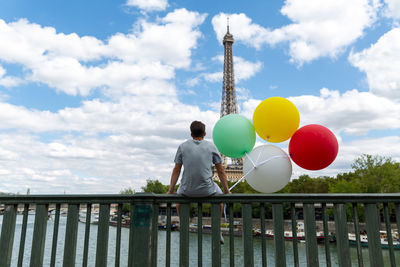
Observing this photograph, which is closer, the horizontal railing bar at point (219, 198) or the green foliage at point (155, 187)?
the horizontal railing bar at point (219, 198)

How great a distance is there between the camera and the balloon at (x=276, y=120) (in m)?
3.27

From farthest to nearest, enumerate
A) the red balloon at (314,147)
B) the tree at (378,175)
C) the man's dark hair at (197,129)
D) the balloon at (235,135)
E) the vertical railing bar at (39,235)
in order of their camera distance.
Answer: the tree at (378,175)
the balloon at (235,135)
the red balloon at (314,147)
the man's dark hair at (197,129)
the vertical railing bar at (39,235)

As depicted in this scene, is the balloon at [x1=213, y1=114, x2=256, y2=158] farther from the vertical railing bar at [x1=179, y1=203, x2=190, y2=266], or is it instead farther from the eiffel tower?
the eiffel tower

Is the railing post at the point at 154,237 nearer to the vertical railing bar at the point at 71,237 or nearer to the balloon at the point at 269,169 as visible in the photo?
the vertical railing bar at the point at 71,237

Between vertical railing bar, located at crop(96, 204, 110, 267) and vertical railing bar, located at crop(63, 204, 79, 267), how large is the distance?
192mm

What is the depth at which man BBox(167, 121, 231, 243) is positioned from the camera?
2.56 meters

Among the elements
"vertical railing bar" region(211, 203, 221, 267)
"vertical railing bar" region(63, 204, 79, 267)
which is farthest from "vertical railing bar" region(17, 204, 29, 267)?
"vertical railing bar" region(211, 203, 221, 267)

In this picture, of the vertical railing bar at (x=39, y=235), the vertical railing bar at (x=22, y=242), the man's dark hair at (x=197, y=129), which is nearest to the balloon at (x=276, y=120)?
the man's dark hair at (x=197, y=129)

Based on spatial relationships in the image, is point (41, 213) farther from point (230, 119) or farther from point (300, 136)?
point (300, 136)

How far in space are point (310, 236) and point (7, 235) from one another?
8.02ft

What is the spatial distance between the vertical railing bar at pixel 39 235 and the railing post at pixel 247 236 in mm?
1592

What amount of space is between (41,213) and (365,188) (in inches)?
1141

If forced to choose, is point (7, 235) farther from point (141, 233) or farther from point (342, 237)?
point (342, 237)

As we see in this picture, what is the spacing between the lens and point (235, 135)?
127 inches
